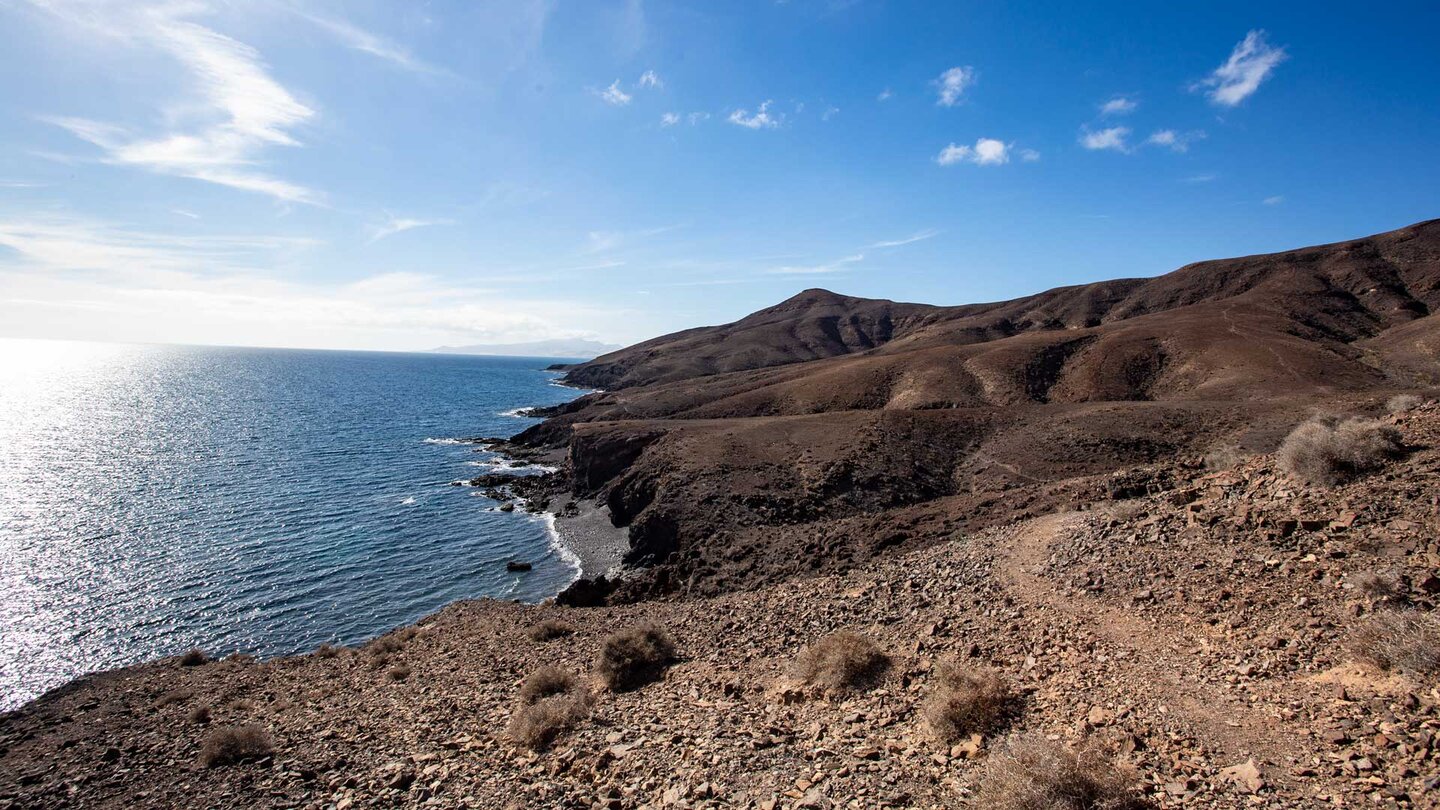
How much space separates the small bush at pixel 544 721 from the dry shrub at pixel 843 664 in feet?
16.6

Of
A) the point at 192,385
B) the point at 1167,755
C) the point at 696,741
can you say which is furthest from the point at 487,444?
the point at 192,385

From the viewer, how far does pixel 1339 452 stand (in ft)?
49.8

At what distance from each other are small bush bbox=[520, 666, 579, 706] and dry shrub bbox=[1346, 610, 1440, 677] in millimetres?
14916

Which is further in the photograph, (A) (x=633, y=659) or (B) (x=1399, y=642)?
(A) (x=633, y=659)

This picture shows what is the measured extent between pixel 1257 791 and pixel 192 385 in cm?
18615

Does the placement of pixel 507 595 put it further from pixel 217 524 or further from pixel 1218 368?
pixel 1218 368

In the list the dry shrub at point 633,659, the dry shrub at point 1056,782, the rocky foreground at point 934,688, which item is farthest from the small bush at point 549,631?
the dry shrub at point 1056,782

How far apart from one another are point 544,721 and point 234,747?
783cm

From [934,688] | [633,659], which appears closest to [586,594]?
[633,659]

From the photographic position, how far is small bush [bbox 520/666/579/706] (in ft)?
49.7

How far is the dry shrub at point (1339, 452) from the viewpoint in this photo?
15070 millimetres

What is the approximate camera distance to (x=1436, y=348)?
5144 centimetres

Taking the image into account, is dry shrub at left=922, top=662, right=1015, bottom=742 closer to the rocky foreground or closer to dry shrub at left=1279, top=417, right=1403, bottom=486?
the rocky foreground

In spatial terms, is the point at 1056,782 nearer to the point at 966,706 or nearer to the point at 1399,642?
the point at 966,706
